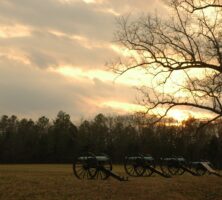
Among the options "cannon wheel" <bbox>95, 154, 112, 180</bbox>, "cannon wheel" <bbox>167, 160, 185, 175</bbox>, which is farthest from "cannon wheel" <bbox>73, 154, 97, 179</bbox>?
"cannon wheel" <bbox>167, 160, 185, 175</bbox>

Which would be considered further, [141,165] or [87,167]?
[141,165]

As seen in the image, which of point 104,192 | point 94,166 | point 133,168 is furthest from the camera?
point 133,168

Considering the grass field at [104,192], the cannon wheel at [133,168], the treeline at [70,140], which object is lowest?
the grass field at [104,192]

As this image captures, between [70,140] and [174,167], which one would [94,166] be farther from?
[70,140]

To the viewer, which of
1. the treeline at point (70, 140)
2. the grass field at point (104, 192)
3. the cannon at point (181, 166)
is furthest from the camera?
the treeline at point (70, 140)

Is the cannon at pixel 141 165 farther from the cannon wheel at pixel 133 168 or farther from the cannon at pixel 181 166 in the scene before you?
the cannon at pixel 181 166

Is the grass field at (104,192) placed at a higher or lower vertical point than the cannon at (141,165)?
lower

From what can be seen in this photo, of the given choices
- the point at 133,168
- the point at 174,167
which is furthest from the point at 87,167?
the point at 174,167

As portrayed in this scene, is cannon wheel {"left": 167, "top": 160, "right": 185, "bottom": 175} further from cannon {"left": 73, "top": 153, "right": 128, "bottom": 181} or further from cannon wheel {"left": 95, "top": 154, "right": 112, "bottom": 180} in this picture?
cannon {"left": 73, "top": 153, "right": 128, "bottom": 181}

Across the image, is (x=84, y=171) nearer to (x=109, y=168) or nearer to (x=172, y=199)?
(x=109, y=168)

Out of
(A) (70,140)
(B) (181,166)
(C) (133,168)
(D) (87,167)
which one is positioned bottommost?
(D) (87,167)

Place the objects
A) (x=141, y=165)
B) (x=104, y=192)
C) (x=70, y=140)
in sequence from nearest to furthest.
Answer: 1. (x=104, y=192)
2. (x=141, y=165)
3. (x=70, y=140)

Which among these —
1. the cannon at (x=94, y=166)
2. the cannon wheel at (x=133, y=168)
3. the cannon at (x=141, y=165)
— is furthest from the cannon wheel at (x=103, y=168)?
the cannon wheel at (x=133, y=168)

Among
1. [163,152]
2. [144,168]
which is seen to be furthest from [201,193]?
[163,152]
